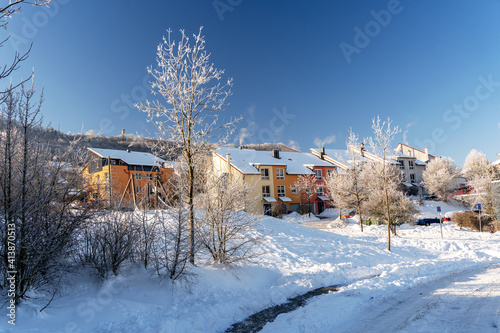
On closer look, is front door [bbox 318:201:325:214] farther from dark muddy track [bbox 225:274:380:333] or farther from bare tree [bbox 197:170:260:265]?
dark muddy track [bbox 225:274:380:333]

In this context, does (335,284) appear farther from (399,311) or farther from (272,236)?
(272,236)

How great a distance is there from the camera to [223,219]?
9.37 m

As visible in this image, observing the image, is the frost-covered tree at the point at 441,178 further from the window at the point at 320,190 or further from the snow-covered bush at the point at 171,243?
the snow-covered bush at the point at 171,243

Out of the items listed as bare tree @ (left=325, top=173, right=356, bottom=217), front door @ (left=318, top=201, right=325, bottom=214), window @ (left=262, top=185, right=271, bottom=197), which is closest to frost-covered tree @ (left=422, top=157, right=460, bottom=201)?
front door @ (left=318, top=201, right=325, bottom=214)

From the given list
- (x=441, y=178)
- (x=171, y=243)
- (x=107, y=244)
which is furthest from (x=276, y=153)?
(x=107, y=244)

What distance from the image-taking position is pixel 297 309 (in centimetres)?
652

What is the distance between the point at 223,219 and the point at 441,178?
5205 cm

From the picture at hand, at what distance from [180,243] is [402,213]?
66.6 ft

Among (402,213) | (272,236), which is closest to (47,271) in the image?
(272,236)

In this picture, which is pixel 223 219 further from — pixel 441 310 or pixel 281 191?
pixel 281 191

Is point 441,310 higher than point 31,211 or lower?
lower

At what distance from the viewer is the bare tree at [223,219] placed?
29.3 ft

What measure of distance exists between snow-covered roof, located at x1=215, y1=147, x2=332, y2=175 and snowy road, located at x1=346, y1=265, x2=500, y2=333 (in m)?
30.5

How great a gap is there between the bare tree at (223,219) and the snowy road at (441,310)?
4.16 m
